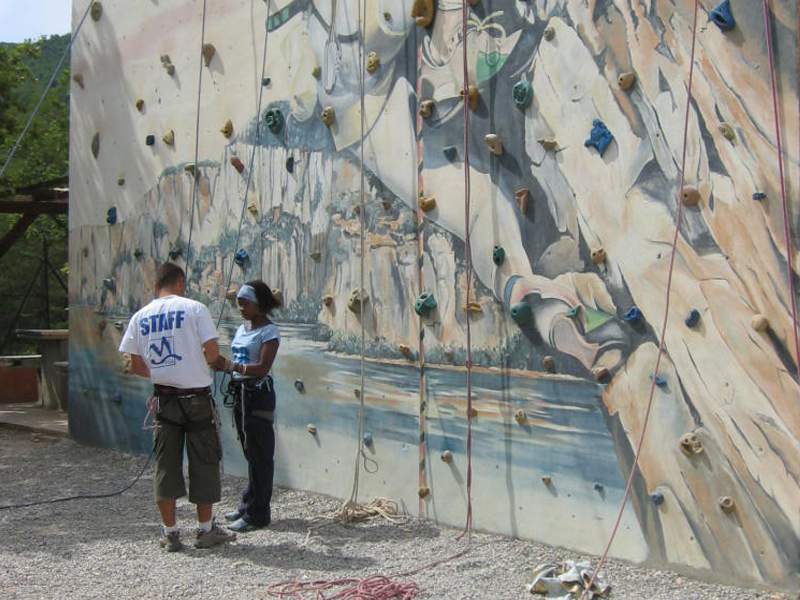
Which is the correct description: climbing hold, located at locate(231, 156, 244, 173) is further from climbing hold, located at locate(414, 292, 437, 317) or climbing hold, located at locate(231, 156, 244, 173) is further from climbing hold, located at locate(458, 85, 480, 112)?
climbing hold, located at locate(458, 85, 480, 112)

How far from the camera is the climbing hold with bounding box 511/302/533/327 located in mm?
6070

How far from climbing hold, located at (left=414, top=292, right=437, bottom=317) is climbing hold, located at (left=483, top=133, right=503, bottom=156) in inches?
40.5

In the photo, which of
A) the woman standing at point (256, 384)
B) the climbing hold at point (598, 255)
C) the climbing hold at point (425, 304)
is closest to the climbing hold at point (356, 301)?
the climbing hold at point (425, 304)

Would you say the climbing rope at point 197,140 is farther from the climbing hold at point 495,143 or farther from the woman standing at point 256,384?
the climbing hold at point 495,143

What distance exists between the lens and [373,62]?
7031 mm

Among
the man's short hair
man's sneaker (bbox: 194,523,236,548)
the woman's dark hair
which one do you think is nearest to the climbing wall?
the woman's dark hair

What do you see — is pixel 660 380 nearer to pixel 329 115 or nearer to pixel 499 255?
pixel 499 255

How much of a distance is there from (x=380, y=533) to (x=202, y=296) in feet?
9.74

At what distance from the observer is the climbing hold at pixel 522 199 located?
607 cm

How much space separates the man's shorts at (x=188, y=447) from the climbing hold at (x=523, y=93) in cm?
257

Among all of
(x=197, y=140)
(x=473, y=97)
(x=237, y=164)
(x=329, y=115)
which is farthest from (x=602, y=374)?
(x=197, y=140)

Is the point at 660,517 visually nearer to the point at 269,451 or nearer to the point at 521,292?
the point at 521,292

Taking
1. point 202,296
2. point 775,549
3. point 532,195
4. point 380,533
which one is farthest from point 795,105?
point 202,296

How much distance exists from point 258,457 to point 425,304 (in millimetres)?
1439
